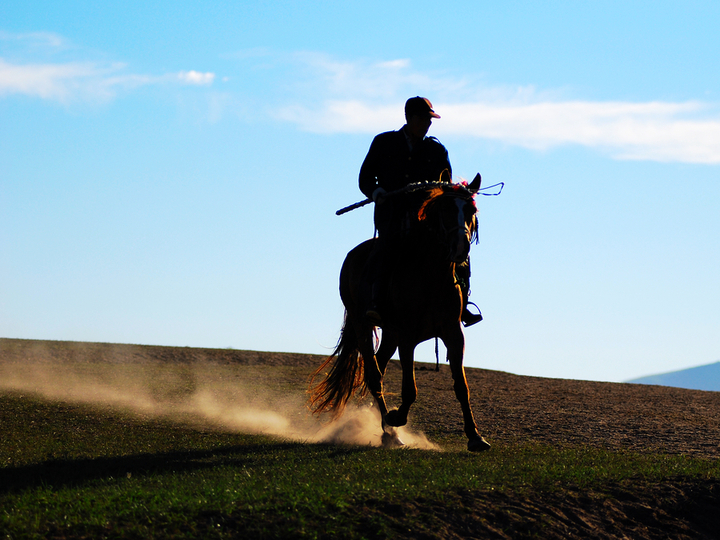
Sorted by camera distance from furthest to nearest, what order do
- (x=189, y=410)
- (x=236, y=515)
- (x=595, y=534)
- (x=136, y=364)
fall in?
(x=136, y=364)
(x=189, y=410)
(x=595, y=534)
(x=236, y=515)

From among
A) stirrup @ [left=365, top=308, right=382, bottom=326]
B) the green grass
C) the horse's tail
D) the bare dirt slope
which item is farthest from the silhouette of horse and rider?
the bare dirt slope

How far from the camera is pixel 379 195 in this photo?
8688 millimetres

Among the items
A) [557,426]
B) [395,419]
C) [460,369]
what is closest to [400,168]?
[460,369]

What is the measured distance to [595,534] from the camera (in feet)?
17.5

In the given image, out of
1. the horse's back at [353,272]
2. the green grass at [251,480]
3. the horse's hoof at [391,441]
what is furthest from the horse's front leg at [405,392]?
the horse's back at [353,272]

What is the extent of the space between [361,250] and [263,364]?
11568mm

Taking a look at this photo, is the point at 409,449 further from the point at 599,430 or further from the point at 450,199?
the point at 599,430

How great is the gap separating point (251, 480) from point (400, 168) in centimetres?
450

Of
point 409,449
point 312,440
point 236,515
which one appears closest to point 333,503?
point 236,515

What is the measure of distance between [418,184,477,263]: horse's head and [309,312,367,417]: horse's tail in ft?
9.98

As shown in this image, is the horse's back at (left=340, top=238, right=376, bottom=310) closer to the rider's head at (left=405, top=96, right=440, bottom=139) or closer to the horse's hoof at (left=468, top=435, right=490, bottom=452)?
the rider's head at (left=405, top=96, right=440, bottom=139)

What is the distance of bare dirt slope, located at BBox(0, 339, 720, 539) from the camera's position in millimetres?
5379

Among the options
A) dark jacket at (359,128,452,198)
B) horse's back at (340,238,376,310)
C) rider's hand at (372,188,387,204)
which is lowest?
horse's back at (340,238,376,310)

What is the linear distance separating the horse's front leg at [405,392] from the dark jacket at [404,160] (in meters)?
2.02
